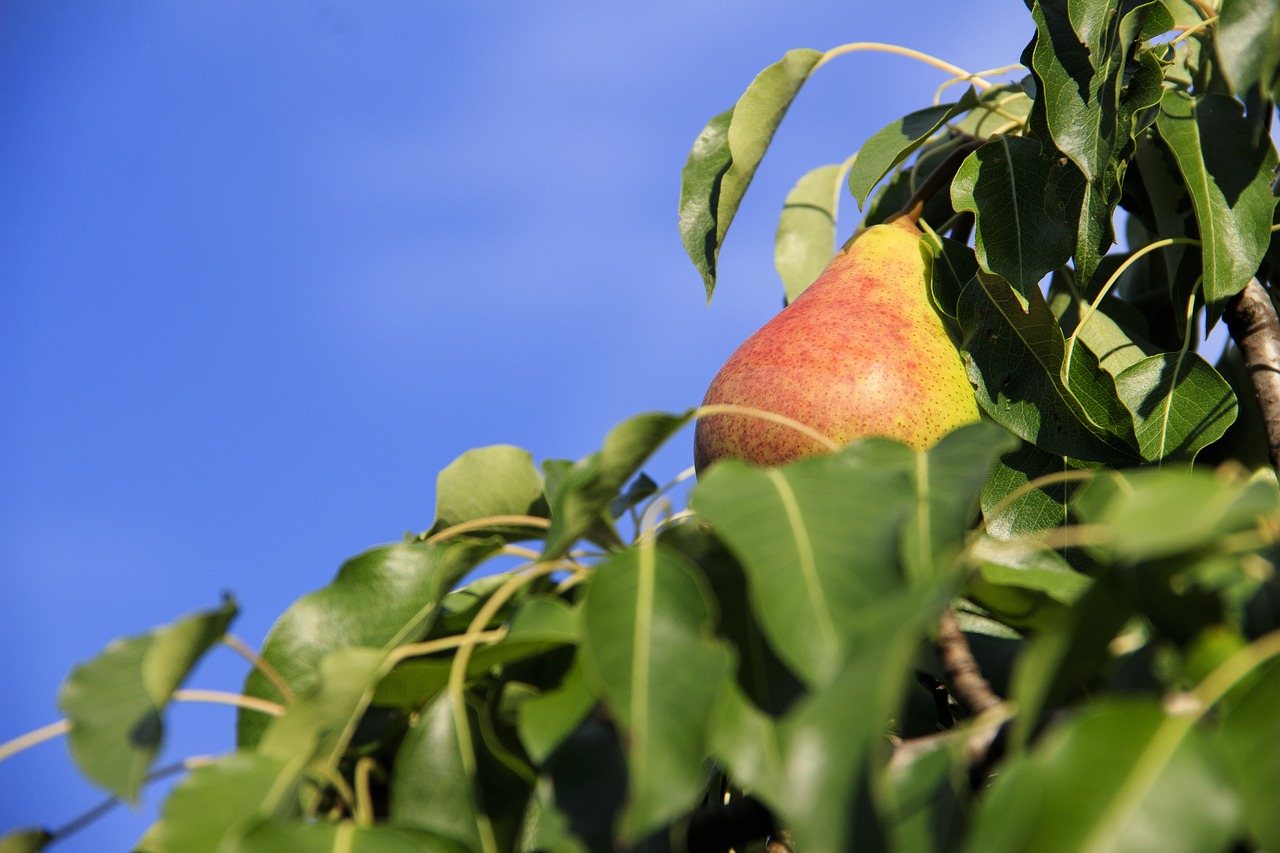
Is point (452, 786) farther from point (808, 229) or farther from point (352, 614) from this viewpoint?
point (808, 229)

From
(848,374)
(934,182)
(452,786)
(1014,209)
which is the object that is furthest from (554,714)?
(934,182)

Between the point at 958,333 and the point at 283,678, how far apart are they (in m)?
0.87

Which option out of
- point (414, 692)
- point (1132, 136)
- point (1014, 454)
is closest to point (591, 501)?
point (414, 692)

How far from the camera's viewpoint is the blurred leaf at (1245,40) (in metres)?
0.95

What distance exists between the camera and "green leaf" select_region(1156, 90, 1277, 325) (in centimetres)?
120

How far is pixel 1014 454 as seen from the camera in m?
1.26

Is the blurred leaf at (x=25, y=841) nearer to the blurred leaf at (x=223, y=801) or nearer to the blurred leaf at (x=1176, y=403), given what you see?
the blurred leaf at (x=223, y=801)

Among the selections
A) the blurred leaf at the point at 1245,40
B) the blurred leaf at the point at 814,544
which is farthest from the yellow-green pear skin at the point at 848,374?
the blurred leaf at the point at 814,544

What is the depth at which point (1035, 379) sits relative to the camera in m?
1.27

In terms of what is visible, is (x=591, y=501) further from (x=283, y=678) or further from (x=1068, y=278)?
(x=1068, y=278)

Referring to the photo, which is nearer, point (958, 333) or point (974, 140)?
point (958, 333)

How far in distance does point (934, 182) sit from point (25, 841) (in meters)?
1.28

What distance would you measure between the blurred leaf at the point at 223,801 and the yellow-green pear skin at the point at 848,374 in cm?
68

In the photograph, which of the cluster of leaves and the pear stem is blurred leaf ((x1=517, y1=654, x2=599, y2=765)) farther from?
the pear stem
